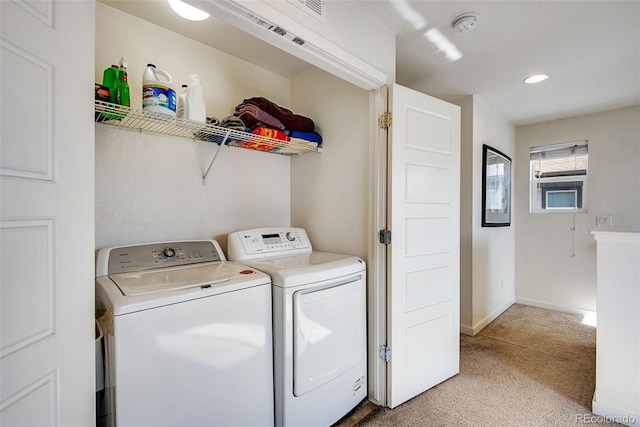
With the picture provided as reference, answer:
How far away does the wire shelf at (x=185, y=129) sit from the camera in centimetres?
137

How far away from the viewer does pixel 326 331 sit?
1535 mm

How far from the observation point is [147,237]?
1699 mm

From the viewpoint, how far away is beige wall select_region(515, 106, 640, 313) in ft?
10.1

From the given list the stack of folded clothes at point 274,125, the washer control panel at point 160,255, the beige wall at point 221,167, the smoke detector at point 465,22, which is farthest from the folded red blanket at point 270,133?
the smoke detector at point 465,22

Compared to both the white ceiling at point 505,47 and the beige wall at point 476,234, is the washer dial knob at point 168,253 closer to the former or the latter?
the white ceiling at point 505,47

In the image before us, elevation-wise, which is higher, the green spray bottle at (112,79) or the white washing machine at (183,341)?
the green spray bottle at (112,79)

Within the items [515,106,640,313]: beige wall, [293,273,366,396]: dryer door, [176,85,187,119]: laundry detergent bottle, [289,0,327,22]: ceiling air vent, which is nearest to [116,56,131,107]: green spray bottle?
[176,85,187,119]: laundry detergent bottle

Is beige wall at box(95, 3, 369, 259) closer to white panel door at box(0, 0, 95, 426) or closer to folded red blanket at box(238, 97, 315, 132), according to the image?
folded red blanket at box(238, 97, 315, 132)

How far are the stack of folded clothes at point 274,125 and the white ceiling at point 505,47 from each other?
450 mm

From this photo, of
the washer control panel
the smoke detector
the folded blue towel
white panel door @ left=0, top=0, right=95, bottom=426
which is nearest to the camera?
white panel door @ left=0, top=0, right=95, bottom=426

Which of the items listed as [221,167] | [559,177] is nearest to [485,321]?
[559,177]

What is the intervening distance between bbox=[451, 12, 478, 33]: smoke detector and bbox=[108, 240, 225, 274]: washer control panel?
6.46 ft

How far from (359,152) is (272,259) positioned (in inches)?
35.0

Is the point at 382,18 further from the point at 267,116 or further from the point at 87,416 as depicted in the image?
the point at 87,416
